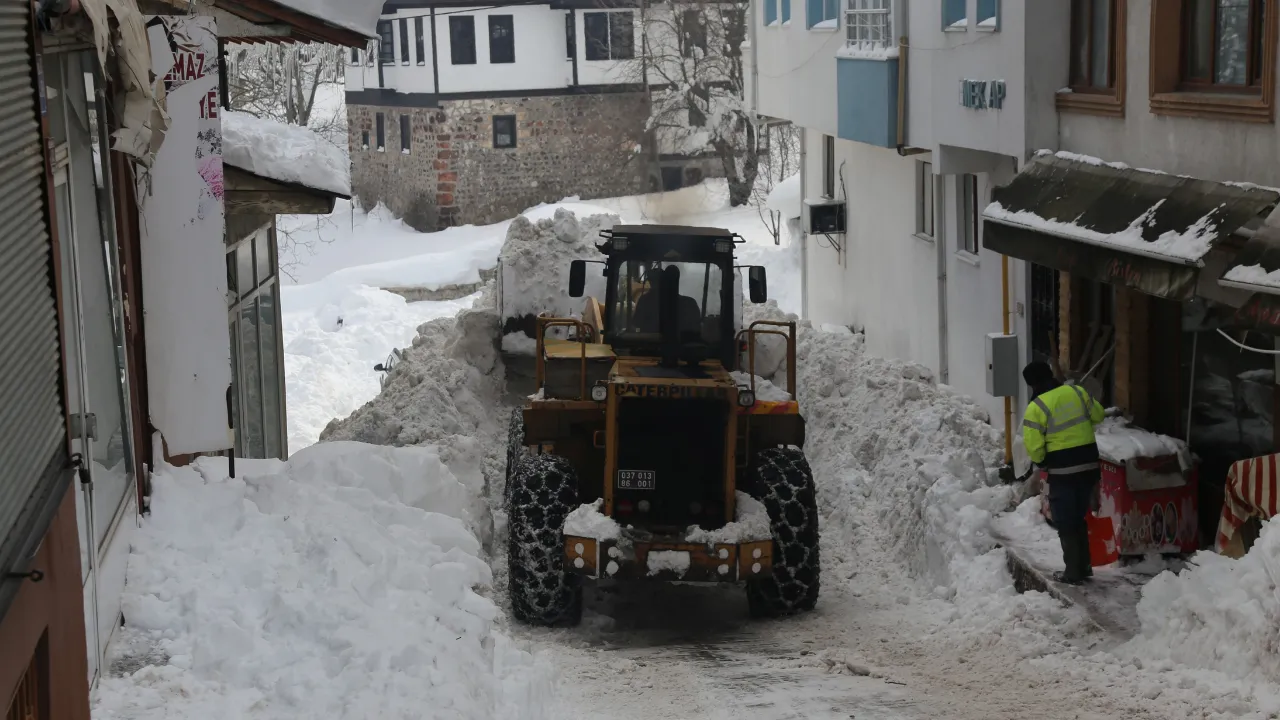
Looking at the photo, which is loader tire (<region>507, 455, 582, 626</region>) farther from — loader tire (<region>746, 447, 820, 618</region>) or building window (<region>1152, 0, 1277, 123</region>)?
building window (<region>1152, 0, 1277, 123</region>)

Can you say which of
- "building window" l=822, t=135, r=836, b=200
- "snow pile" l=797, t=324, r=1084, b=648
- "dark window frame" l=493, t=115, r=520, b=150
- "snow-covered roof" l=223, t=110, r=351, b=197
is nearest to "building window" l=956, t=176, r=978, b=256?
"snow pile" l=797, t=324, r=1084, b=648

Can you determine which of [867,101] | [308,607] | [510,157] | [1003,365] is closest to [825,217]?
[867,101]

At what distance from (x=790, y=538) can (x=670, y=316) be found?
209cm

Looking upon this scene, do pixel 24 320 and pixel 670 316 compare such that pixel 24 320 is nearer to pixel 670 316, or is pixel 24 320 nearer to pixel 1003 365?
pixel 670 316

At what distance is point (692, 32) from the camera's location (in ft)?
147

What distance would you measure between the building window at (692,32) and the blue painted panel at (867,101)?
87.4 ft

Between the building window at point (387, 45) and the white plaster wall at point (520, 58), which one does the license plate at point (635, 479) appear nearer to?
the white plaster wall at point (520, 58)

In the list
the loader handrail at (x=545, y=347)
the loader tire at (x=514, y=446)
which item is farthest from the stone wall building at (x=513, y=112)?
the loader handrail at (x=545, y=347)

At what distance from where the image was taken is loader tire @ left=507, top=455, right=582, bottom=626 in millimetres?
10250

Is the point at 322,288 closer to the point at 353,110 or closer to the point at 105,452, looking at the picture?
the point at 353,110

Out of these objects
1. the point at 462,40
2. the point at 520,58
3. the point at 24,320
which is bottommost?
the point at 24,320

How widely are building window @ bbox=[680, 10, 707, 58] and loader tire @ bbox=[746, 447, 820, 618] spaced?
3536 cm

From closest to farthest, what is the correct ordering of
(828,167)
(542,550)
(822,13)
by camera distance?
(542,550) → (822,13) → (828,167)

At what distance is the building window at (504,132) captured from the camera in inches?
1783
